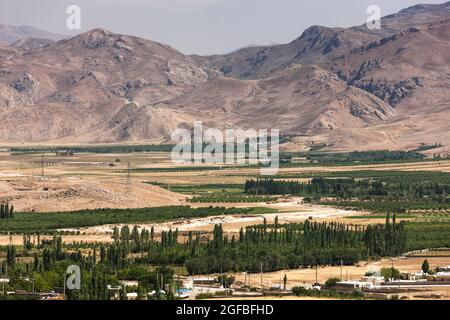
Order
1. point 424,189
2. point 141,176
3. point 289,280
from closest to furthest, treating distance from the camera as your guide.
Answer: point 289,280
point 424,189
point 141,176
